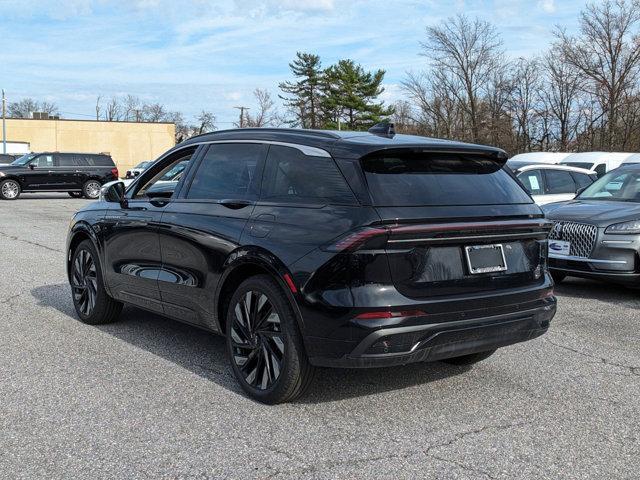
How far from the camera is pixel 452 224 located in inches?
164

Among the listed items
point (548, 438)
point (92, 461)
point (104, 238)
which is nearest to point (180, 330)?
point (104, 238)

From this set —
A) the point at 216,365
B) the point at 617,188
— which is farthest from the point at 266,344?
the point at 617,188

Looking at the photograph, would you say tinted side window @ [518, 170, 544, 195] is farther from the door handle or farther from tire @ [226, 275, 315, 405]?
tire @ [226, 275, 315, 405]

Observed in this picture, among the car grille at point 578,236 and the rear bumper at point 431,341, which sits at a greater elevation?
the car grille at point 578,236

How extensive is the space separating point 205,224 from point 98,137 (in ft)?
240

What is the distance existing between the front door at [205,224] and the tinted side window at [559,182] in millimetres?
9114

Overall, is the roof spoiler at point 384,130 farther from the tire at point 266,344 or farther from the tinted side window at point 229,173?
the tire at point 266,344

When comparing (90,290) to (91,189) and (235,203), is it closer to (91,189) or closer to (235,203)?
(235,203)

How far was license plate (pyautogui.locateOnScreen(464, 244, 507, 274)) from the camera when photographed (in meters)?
4.25

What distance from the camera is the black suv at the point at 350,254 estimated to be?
3.99 metres

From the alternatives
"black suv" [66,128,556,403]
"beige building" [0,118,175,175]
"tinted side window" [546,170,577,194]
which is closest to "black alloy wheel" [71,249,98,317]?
"black suv" [66,128,556,403]

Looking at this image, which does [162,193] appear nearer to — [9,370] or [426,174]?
[9,370]

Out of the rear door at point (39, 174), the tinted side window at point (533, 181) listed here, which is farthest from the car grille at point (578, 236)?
the rear door at point (39, 174)

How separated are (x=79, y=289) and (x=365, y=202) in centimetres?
379
